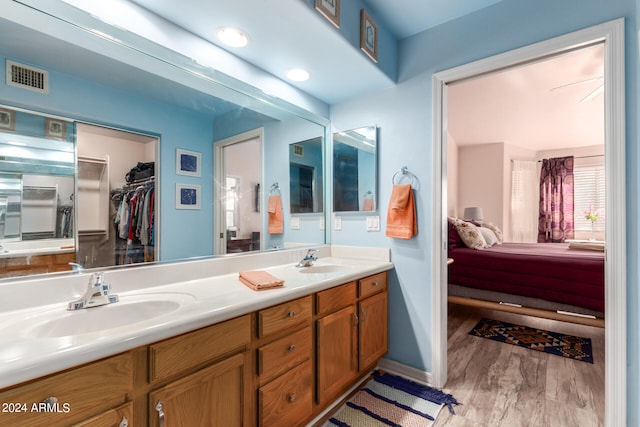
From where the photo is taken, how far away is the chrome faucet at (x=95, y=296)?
3.62 ft

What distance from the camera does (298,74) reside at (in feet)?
6.52

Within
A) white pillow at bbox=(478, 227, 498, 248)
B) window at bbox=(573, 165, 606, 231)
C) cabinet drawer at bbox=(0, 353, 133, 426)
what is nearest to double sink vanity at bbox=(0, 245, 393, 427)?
cabinet drawer at bbox=(0, 353, 133, 426)

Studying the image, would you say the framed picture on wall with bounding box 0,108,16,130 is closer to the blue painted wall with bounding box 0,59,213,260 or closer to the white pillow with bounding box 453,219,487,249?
the blue painted wall with bounding box 0,59,213,260

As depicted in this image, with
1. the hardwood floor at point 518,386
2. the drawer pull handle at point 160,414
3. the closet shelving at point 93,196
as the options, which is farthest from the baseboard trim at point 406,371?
the closet shelving at point 93,196

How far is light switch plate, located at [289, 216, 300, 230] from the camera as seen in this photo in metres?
2.29

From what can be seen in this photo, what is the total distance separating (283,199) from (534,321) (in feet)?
10.2

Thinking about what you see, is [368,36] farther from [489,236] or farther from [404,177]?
[489,236]

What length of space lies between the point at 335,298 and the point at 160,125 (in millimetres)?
1286

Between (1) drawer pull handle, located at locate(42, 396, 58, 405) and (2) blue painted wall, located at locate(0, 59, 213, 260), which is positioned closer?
(1) drawer pull handle, located at locate(42, 396, 58, 405)

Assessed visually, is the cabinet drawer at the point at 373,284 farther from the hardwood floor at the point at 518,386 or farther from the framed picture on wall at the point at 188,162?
the framed picture on wall at the point at 188,162

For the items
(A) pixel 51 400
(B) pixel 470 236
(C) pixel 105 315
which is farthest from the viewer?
(B) pixel 470 236

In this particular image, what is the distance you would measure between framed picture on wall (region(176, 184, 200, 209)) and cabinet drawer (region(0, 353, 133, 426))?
89 centimetres

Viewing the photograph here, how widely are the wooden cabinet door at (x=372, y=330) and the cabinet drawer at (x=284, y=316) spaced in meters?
0.54

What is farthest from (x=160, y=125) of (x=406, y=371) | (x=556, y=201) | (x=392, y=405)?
(x=556, y=201)
